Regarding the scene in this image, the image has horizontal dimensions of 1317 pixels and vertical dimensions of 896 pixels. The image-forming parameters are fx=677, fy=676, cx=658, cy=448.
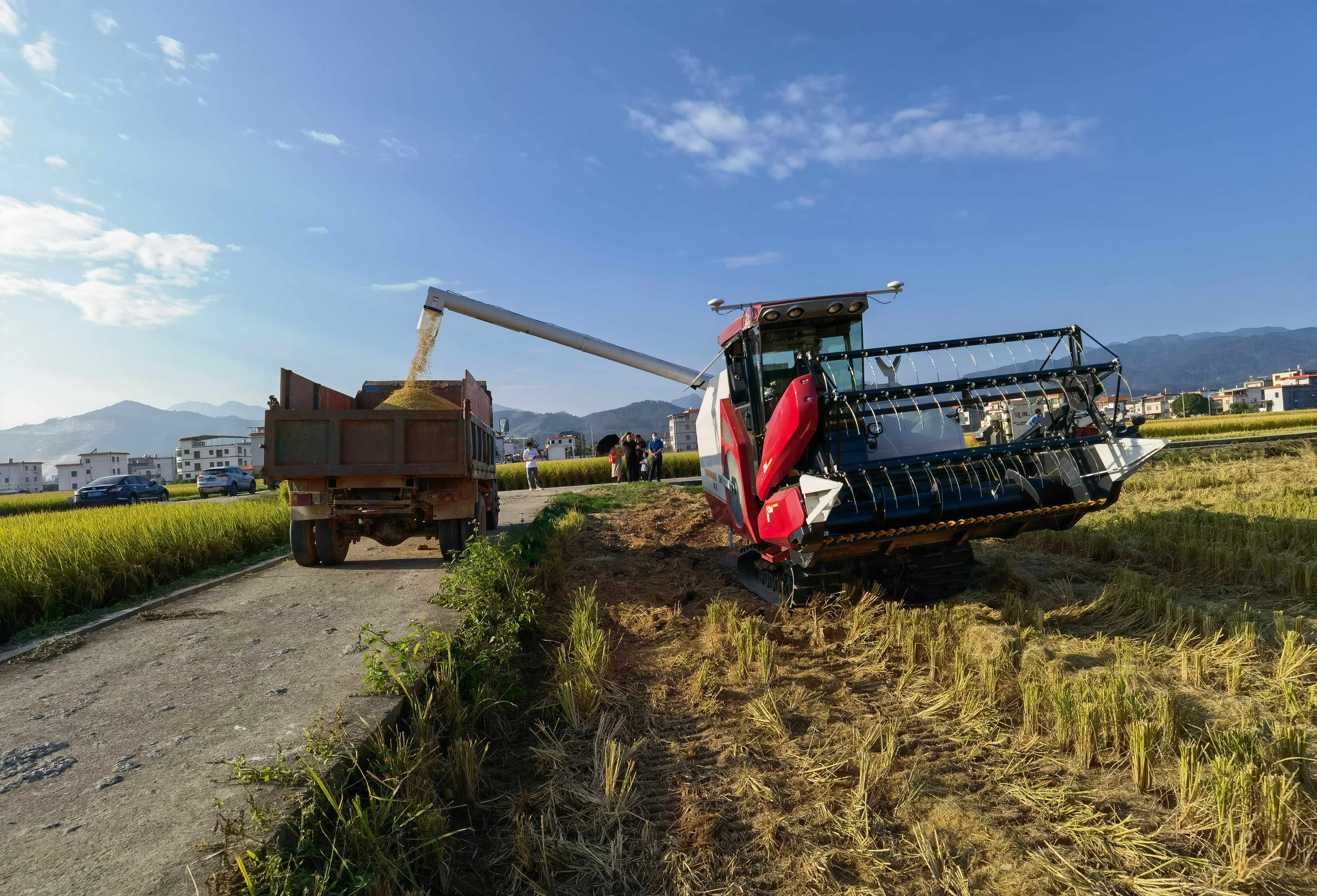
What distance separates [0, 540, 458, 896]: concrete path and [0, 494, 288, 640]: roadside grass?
937 mm

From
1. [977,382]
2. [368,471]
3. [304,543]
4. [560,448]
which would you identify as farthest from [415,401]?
[560,448]

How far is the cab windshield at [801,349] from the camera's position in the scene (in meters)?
5.98

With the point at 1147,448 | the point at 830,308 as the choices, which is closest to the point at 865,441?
the point at 830,308

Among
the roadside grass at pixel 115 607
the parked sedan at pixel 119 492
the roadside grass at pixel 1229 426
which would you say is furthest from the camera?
the roadside grass at pixel 1229 426

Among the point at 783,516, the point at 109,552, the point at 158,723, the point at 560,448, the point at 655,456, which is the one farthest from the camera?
the point at 560,448

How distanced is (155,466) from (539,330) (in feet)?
381

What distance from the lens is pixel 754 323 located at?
230 inches

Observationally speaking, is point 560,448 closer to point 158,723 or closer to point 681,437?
point 158,723

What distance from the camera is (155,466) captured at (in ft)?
342

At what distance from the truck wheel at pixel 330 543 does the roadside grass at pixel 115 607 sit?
117cm

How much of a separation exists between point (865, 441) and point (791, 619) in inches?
61.9

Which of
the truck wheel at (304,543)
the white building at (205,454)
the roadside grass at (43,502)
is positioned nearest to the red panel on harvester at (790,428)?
the truck wheel at (304,543)

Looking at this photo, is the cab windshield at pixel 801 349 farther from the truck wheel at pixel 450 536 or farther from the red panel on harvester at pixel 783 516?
the truck wheel at pixel 450 536

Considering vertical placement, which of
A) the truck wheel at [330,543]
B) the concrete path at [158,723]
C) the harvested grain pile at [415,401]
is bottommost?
the concrete path at [158,723]
